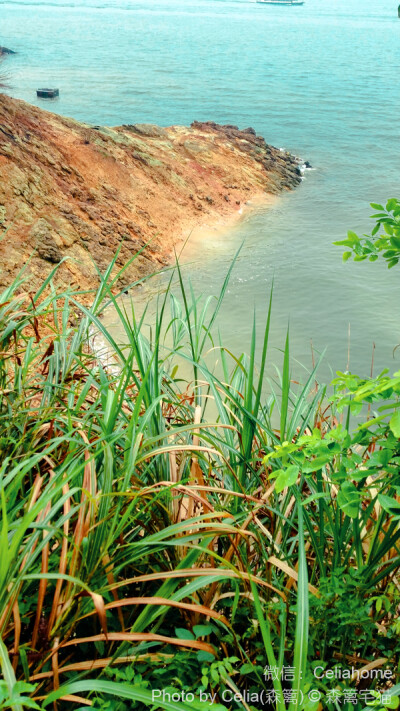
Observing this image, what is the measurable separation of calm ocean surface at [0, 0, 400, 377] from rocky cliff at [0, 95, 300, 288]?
777mm

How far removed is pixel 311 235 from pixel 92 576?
8.41 m

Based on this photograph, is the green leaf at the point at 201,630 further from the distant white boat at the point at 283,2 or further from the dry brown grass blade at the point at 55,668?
the distant white boat at the point at 283,2

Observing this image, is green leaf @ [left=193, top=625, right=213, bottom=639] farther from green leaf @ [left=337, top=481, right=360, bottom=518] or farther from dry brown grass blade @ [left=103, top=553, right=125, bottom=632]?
green leaf @ [left=337, top=481, right=360, bottom=518]

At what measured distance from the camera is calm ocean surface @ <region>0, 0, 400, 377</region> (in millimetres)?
6887

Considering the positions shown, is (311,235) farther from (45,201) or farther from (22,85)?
(22,85)

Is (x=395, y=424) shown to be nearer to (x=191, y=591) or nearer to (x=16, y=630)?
(x=191, y=591)

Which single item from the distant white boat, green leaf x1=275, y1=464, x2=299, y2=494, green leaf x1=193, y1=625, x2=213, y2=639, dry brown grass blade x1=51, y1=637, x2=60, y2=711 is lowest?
green leaf x1=193, y1=625, x2=213, y2=639

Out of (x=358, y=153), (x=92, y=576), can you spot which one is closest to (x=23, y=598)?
(x=92, y=576)

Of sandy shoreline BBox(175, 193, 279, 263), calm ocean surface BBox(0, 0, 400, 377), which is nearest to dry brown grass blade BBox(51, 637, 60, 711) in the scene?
calm ocean surface BBox(0, 0, 400, 377)

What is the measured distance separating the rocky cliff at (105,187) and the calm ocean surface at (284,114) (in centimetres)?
78

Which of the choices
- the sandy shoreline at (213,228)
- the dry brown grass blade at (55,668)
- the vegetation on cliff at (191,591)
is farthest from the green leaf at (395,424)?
the sandy shoreline at (213,228)

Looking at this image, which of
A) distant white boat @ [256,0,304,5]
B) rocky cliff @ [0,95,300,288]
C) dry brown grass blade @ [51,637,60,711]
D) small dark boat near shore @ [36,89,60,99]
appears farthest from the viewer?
distant white boat @ [256,0,304,5]

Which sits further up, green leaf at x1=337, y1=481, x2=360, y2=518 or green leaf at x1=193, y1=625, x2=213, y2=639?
green leaf at x1=337, y1=481, x2=360, y2=518

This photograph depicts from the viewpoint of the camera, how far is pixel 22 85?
2239 cm
